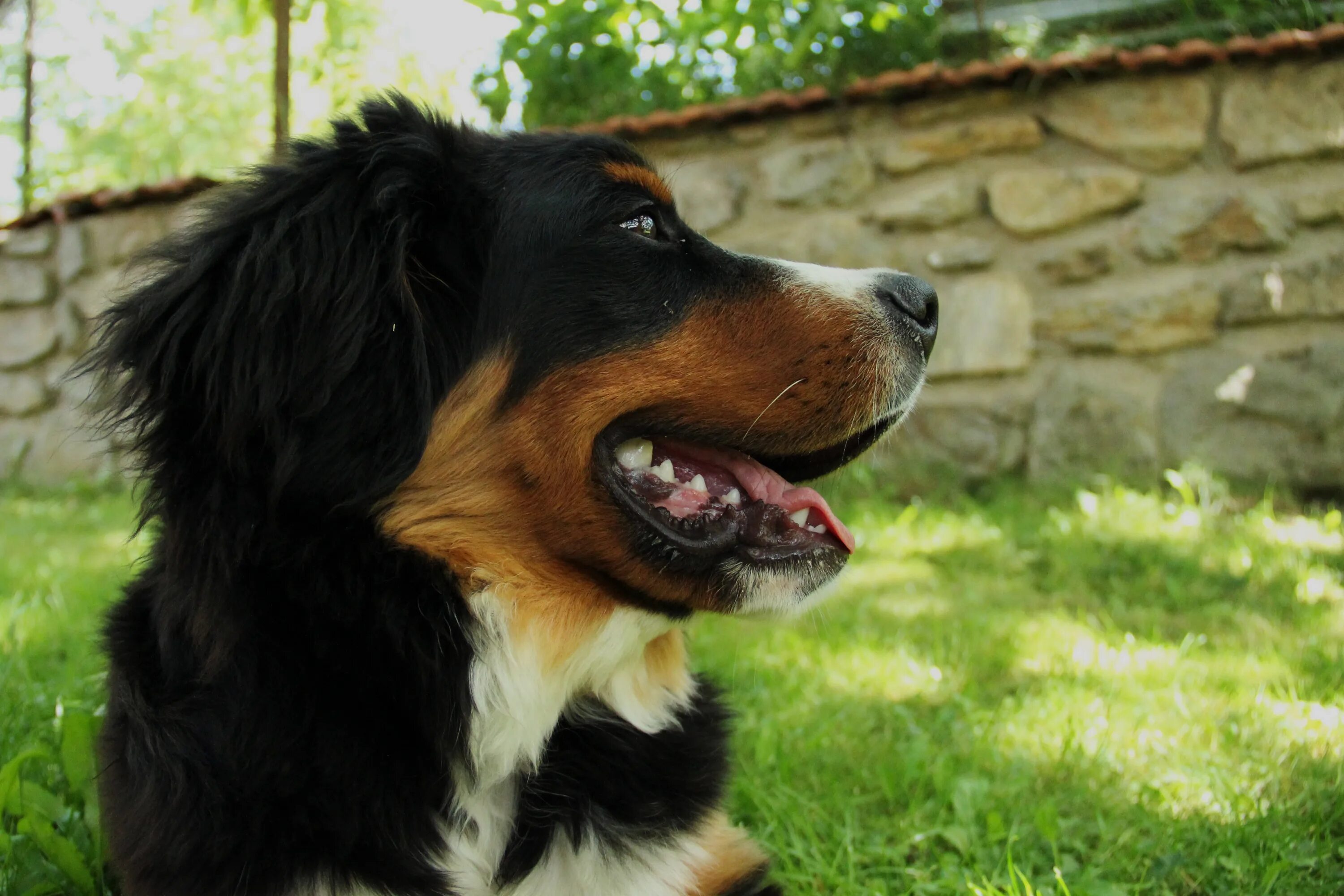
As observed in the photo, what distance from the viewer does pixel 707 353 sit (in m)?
2.00

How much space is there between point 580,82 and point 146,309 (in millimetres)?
5187

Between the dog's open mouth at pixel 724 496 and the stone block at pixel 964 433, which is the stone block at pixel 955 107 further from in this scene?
the dog's open mouth at pixel 724 496

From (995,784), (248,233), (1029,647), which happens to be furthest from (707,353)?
(1029,647)

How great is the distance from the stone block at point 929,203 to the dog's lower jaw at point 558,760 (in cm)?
407

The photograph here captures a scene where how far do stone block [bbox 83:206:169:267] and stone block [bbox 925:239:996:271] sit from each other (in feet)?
16.3

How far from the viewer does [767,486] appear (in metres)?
2.14

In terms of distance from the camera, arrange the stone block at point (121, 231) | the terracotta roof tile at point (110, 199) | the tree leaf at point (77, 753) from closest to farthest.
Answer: the tree leaf at point (77, 753) < the terracotta roof tile at point (110, 199) < the stone block at point (121, 231)

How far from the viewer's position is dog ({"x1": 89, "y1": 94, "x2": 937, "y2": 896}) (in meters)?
1.74

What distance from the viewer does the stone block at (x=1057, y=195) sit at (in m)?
5.26

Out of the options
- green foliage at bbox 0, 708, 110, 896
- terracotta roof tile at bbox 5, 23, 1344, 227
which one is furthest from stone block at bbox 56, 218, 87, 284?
green foliage at bbox 0, 708, 110, 896

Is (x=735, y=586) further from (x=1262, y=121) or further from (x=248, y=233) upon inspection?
(x=1262, y=121)

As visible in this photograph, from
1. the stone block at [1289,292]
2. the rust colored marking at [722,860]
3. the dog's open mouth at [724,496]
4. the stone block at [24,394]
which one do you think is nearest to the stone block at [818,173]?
the stone block at [1289,292]

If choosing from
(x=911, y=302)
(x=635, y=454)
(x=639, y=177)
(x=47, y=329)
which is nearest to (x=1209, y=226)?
(x=911, y=302)

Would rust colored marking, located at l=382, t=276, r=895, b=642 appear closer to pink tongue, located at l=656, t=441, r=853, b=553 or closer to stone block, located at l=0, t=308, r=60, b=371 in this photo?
pink tongue, located at l=656, t=441, r=853, b=553
